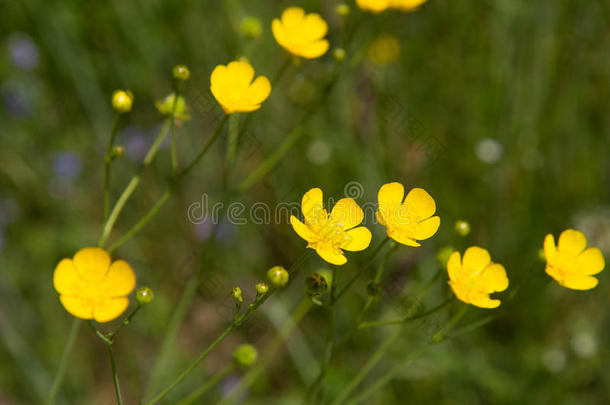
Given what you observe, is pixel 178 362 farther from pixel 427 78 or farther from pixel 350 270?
pixel 427 78

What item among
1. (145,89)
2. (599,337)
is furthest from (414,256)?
(145,89)

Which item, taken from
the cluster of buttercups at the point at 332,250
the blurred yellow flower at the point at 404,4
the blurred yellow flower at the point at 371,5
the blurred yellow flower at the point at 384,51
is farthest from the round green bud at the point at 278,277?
the blurred yellow flower at the point at 384,51

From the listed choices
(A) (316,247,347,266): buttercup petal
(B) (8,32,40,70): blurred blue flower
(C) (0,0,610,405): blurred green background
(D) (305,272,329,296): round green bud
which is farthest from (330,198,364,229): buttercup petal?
(B) (8,32,40,70): blurred blue flower

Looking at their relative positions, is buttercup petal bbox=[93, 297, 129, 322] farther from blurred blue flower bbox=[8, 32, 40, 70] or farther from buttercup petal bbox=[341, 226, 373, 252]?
blurred blue flower bbox=[8, 32, 40, 70]

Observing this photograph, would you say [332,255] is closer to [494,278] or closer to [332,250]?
[332,250]

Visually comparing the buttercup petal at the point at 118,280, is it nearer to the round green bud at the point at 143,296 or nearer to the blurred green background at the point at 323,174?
the round green bud at the point at 143,296

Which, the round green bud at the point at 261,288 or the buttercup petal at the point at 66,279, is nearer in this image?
the round green bud at the point at 261,288

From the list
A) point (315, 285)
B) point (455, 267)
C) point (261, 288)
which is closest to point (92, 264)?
point (261, 288)
